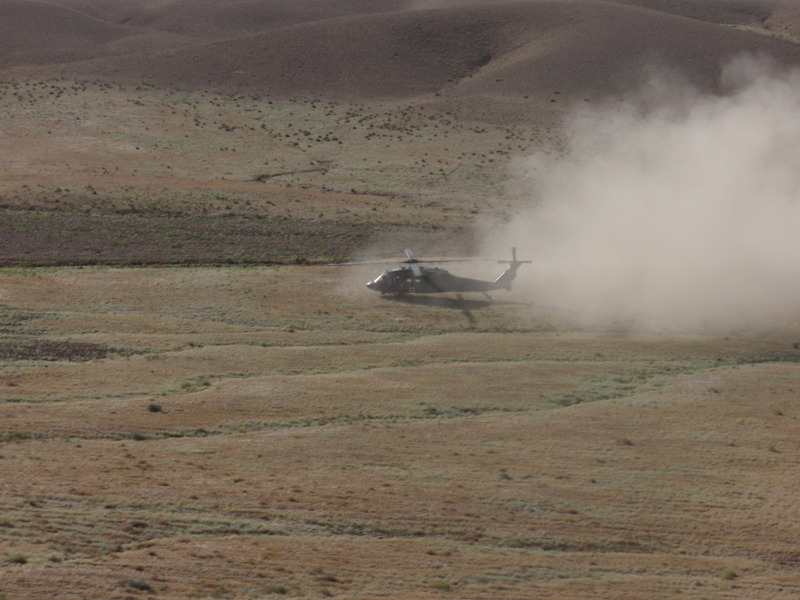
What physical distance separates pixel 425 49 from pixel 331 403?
296 ft

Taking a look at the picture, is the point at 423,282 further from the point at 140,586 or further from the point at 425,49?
the point at 425,49

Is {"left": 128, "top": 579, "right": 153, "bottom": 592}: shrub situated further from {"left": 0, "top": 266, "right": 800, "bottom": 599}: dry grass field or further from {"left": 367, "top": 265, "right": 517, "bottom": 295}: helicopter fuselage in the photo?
{"left": 367, "top": 265, "right": 517, "bottom": 295}: helicopter fuselage

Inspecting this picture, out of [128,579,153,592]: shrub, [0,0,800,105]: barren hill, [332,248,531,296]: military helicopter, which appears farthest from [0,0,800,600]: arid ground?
[0,0,800,105]: barren hill

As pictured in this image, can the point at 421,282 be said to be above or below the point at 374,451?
above

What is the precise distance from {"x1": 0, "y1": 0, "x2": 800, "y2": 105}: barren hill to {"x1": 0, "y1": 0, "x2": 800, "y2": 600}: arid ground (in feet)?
80.5

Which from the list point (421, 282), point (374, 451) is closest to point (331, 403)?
point (374, 451)

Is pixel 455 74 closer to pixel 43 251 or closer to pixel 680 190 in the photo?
pixel 680 190

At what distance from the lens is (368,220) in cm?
5531

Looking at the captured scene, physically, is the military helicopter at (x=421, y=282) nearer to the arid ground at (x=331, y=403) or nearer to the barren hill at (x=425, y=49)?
the arid ground at (x=331, y=403)

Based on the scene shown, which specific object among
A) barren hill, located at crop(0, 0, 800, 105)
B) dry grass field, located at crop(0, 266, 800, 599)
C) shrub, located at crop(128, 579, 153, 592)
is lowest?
shrub, located at crop(128, 579, 153, 592)

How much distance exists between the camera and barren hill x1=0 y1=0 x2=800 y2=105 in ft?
329

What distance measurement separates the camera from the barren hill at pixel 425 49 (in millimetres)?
100250

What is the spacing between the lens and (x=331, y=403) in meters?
29.8

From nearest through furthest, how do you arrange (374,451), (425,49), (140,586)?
(140,586) → (374,451) → (425,49)
